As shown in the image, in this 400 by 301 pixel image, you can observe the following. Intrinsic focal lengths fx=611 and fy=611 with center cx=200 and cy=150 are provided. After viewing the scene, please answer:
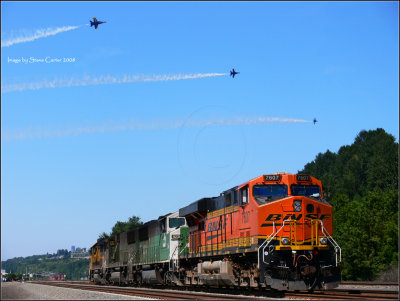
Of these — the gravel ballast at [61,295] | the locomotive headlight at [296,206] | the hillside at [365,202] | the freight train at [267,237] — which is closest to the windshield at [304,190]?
the freight train at [267,237]

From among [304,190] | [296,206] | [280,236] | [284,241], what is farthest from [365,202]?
[284,241]

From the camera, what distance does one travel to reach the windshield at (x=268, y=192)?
82.4 ft

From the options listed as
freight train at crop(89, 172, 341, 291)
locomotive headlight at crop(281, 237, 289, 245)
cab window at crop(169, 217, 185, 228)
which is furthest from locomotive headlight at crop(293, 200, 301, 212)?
cab window at crop(169, 217, 185, 228)

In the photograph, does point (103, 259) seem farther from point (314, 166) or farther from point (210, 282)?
point (314, 166)

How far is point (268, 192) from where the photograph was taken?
25.3 m

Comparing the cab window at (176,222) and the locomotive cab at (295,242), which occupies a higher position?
the cab window at (176,222)

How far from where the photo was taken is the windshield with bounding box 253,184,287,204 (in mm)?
25108

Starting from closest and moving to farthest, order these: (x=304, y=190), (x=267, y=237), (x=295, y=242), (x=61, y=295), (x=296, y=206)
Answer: (x=295, y=242) → (x=267, y=237) → (x=296, y=206) → (x=304, y=190) → (x=61, y=295)

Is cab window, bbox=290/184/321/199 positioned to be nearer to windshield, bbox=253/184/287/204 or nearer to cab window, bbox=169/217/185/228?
windshield, bbox=253/184/287/204

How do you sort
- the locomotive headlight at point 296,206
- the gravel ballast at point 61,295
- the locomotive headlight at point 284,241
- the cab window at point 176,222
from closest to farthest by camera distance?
the locomotive headlight at point 284,241 < the locomotive headlight at point 296,206 < the gravel ballast at point 61,295 < the cab window at point 176,222

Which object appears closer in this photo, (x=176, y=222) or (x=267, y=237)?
(x=267, y=237)

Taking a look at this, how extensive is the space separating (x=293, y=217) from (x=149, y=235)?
63.3 ft

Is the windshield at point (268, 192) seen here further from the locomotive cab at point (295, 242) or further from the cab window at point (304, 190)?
the cab window at point (304, 190)

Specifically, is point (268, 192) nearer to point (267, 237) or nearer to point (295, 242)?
point (267, 237)
